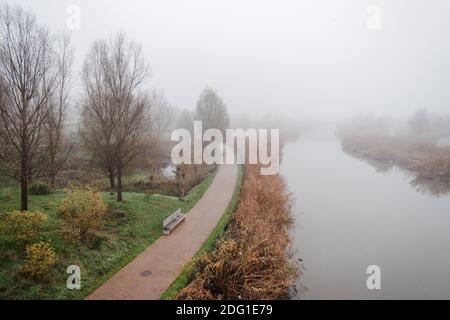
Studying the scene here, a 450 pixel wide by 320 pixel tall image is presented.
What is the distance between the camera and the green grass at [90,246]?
26.2 feet

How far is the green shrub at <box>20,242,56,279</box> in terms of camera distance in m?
8.12

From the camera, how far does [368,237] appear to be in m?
15.5

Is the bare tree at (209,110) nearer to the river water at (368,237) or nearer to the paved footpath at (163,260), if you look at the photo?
the river water at (368,237)

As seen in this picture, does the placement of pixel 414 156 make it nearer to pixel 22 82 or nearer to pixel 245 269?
pixel 245 269

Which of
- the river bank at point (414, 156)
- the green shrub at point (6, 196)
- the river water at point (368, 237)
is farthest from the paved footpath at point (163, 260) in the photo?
the river bank at point (414, 156)

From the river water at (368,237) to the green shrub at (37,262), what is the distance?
7588mm

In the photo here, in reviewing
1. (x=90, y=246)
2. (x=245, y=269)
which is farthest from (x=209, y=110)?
(x=245, y=269)

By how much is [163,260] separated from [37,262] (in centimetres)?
357

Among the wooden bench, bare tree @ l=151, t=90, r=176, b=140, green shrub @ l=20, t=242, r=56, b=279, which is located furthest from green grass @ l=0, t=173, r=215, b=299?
bare tree @ l=151, t=90, r=176, b=140

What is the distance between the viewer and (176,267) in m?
9.77

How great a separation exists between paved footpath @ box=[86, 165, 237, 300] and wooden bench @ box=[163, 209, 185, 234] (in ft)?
0.69

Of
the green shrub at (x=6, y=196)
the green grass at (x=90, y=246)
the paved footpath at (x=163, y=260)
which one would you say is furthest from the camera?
the green shrub at (x=6, y=196)
